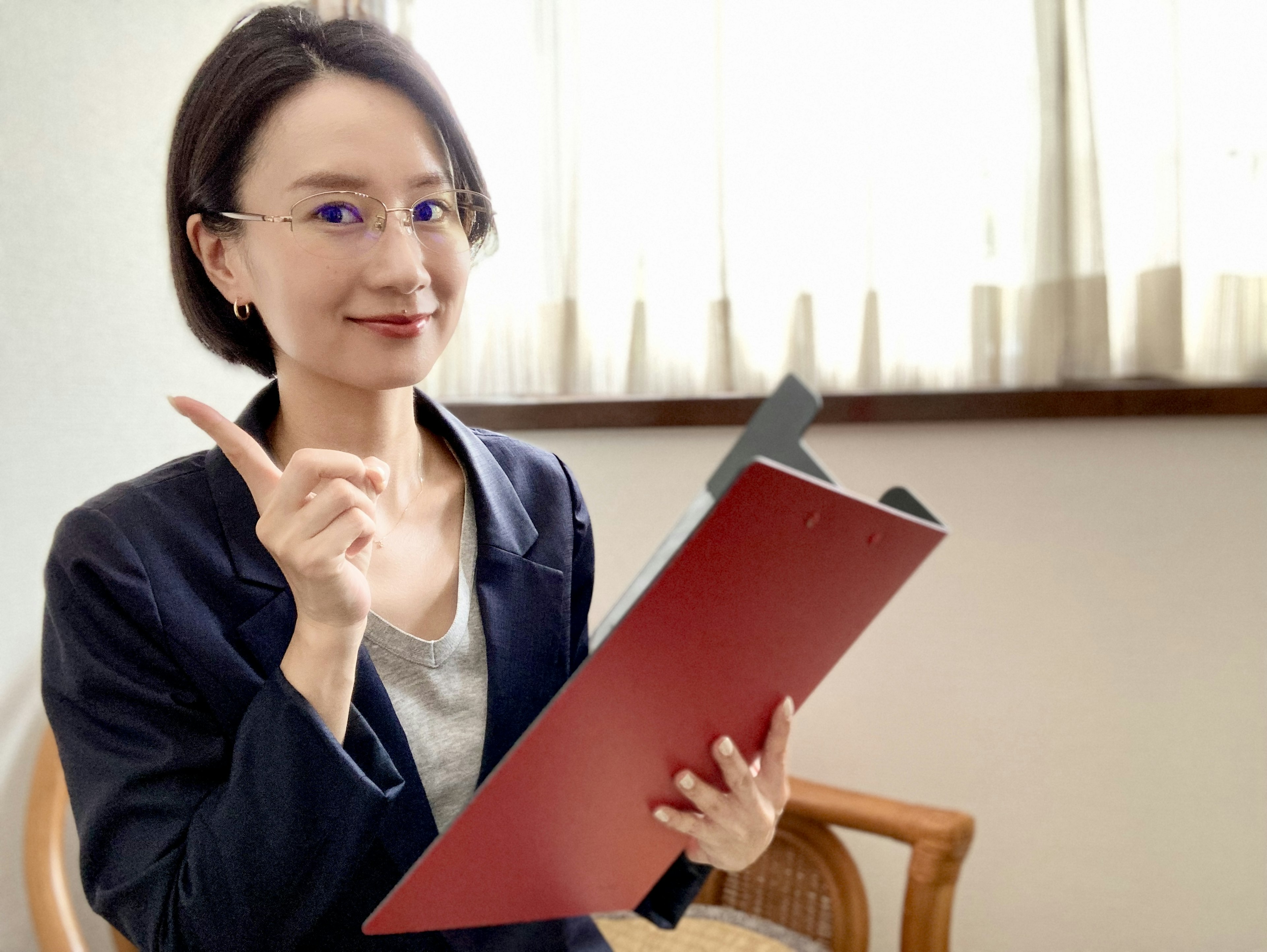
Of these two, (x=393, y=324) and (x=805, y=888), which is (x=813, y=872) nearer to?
(x=805, y=888)

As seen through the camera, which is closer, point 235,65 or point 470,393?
point 235,65

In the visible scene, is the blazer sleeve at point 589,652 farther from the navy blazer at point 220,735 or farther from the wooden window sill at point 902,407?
the wooden window sill at point 902,407

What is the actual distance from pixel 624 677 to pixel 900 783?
1089mm

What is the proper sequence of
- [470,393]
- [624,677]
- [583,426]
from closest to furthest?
[624,677] → [583,426] → [470,393]

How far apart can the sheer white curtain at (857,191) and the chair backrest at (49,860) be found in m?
0.85

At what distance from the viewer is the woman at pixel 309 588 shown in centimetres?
62

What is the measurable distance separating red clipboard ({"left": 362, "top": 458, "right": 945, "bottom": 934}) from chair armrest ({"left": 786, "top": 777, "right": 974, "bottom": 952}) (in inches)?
20.6

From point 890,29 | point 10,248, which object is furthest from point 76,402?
point 890,29

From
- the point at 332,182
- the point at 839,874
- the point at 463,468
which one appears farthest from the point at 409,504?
the point at 839,874

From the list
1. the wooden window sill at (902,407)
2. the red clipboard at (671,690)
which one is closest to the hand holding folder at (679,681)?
the red clipboard at (671,690)

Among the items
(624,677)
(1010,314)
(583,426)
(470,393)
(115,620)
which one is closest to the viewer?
(624,677)

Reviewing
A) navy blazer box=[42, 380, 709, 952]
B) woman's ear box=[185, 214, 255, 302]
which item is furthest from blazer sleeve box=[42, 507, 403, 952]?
woman's ear box=[185, 214, 255, 302]

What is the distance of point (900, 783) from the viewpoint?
150cm

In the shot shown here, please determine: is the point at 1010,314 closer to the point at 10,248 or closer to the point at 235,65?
the point at 235,65
